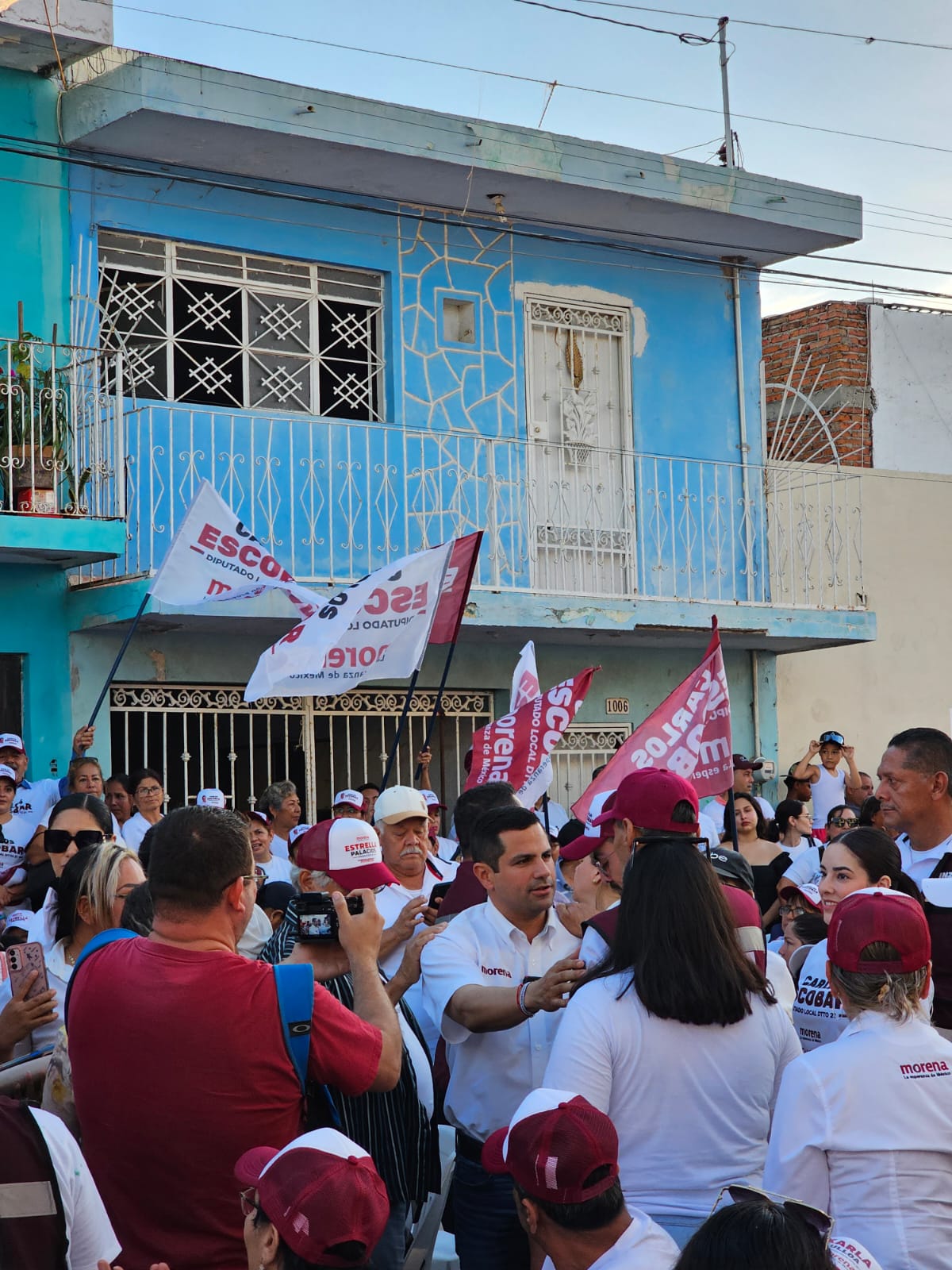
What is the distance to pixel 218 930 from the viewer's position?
10.8ft

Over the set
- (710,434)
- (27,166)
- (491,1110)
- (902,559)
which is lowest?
(491,1110)

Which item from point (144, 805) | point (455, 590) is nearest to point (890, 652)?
point (455, 590)

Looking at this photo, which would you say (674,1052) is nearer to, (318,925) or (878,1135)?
(878,1135)

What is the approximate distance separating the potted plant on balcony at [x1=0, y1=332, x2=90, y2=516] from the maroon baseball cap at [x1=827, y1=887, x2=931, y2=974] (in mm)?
7972

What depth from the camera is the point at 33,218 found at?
11.4 m

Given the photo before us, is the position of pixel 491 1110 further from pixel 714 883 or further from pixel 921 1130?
pixel 921 1130

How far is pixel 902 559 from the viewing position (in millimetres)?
16047

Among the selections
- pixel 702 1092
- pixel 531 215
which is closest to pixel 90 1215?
pixel 702 1092

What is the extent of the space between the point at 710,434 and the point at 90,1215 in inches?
495

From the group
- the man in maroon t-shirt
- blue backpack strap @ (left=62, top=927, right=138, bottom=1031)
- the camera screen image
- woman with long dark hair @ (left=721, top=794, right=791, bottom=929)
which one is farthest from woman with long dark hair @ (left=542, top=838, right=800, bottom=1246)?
woman with long dark hair @ (left=721, top=794, right=791, bottom=929)

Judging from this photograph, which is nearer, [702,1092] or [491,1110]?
[702,1092]

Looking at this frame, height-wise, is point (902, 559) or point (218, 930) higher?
point (902, 559)

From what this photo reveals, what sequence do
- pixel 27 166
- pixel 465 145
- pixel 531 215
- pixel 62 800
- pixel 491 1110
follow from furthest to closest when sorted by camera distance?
pixel 531 215
pixel 465 145
pixel 27 166
pixel 62 800
pixel 491 1110

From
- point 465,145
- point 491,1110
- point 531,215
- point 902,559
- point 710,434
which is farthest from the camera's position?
point 902,559
